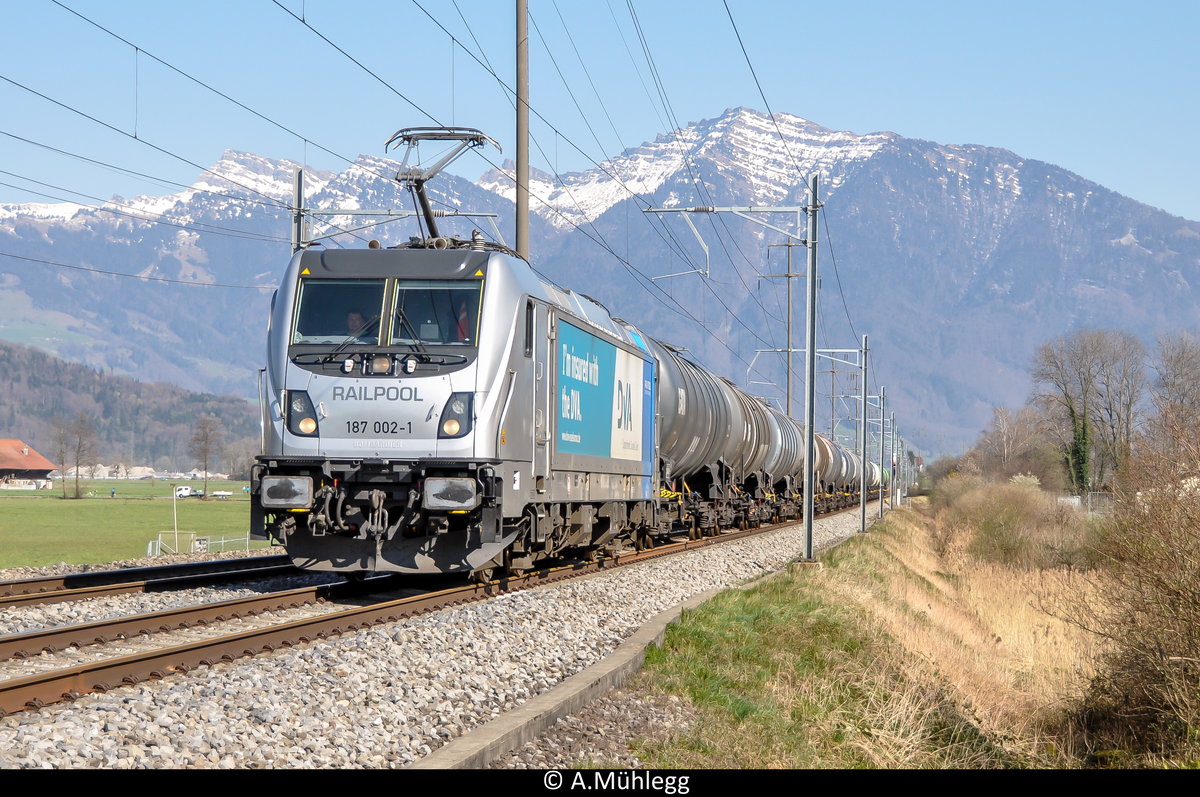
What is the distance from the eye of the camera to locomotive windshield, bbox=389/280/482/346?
13.3m

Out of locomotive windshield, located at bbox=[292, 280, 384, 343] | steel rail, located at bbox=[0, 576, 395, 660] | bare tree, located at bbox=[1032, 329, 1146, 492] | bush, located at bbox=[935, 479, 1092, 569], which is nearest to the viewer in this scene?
steel rail, located at bbox=[0, 576, 395, 660]

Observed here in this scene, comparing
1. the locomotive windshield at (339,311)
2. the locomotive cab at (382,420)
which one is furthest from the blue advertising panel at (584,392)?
the locomotive windshield at (339,311)

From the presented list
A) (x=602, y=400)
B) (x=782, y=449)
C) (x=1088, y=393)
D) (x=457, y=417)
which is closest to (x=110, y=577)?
(x=457, y=417)

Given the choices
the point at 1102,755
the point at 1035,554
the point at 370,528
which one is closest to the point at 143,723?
the point at 370,528

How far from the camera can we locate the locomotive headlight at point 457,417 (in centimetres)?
1290

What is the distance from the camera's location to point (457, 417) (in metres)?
12.9

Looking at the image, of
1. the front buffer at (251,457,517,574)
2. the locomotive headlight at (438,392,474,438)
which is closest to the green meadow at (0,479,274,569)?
the front buffer at (251,457,517,574)

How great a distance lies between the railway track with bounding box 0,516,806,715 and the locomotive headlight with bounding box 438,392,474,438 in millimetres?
1784

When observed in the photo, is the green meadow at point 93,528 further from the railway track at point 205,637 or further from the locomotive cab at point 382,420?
the locomotive cab at point 382,420

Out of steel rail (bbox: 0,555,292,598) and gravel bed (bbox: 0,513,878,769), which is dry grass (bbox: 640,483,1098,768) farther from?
steel rail (bbox: 0,555,292,598)

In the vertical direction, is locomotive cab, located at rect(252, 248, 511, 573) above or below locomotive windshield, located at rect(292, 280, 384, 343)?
below

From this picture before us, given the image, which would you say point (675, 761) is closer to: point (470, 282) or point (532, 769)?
point (532, 769)

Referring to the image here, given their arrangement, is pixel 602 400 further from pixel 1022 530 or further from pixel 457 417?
pixel 1022 530

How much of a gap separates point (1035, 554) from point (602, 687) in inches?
1203
